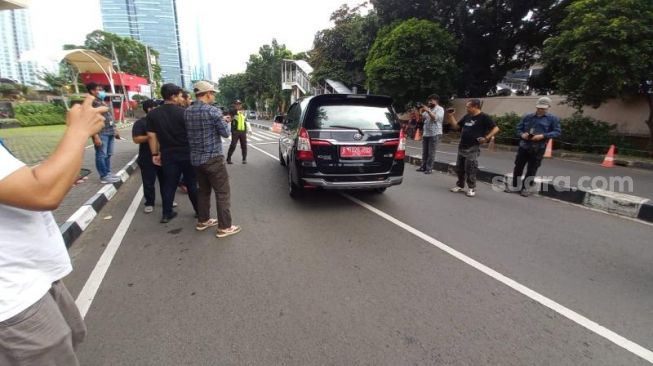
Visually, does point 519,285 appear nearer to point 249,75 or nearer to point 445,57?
point 445,57

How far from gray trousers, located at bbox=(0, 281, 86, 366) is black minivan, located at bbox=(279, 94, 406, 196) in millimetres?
3672

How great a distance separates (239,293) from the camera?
2.88 metres

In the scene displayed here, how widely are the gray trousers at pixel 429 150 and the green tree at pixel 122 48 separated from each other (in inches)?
1959

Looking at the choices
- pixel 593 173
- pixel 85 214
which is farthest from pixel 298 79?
pixel 85 214

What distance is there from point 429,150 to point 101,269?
22.9 ft

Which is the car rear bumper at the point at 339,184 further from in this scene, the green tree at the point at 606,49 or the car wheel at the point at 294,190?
the green tree at the point at 606,49

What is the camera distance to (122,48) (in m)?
45.5

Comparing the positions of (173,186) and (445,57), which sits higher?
(445,57)

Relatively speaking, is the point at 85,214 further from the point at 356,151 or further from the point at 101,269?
the point at 356,151

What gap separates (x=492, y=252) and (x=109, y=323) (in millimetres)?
3705

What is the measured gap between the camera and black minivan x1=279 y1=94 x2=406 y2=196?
4.77 meters

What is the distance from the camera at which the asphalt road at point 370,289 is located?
2.22 metres

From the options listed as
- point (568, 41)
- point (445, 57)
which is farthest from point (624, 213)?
point (445, 57)

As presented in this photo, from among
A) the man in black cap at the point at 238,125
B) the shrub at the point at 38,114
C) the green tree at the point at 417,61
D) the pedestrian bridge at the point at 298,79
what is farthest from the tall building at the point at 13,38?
the man in black cap at the point at 238,125
